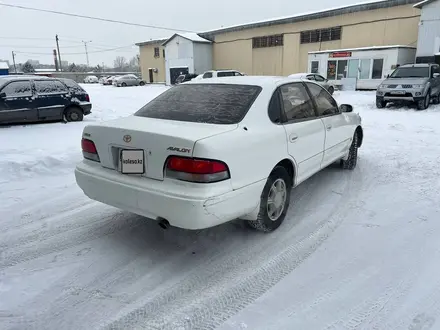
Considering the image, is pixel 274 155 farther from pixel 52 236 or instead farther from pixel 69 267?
pixel 52 236

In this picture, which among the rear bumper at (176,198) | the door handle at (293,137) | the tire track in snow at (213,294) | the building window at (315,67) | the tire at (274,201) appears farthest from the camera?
the building window at (315,67)

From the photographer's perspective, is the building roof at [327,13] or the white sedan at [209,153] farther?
the building roof at [327,13]

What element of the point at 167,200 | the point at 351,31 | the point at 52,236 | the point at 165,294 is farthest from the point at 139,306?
the point at 351,31

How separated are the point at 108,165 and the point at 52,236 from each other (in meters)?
1.06

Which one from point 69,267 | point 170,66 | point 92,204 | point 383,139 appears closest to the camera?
point 69,267

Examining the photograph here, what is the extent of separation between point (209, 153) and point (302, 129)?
158cm

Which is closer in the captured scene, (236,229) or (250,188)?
(250,188)

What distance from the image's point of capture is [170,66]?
1540 inches

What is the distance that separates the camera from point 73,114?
35.2 feet

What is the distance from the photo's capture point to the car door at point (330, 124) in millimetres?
4467

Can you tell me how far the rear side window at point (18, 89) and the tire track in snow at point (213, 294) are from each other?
8.99 m

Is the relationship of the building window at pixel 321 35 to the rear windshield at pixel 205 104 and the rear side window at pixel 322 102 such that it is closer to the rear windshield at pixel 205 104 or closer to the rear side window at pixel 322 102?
the rear side window at pixel 322 102

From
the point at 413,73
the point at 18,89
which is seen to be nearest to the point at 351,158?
the point at 18,89

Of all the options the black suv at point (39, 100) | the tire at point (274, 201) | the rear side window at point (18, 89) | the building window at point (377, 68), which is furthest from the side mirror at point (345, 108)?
the building window at point (377, 68)
